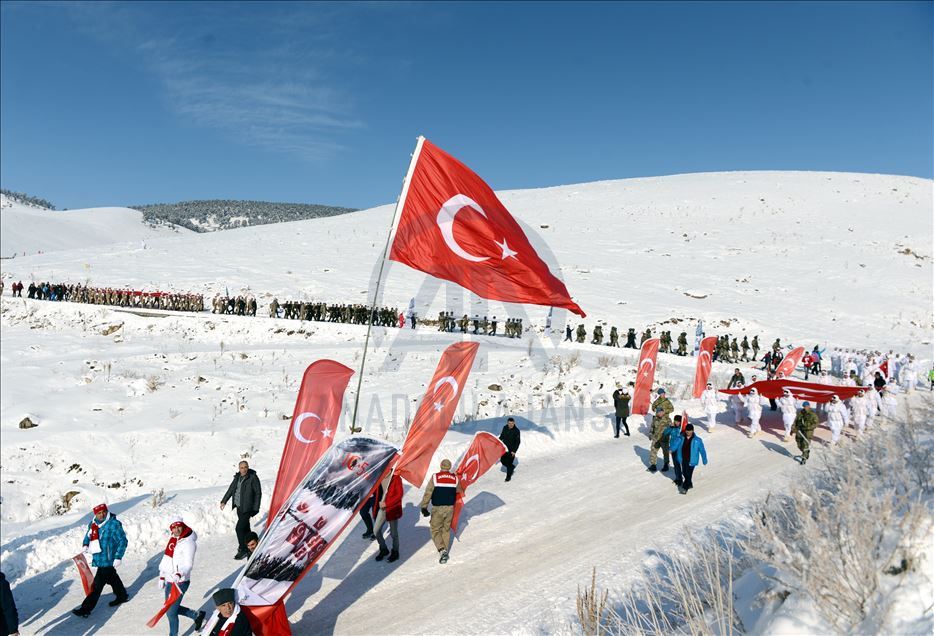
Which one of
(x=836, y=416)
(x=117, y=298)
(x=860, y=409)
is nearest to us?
(x=836, y=416)

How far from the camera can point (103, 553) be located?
733cm

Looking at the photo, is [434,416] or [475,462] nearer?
[434,416]

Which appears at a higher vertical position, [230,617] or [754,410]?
[754,410]

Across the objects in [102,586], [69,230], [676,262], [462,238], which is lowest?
[102,586]

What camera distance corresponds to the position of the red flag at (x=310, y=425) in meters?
7.65

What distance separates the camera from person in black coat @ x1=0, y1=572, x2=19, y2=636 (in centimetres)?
607

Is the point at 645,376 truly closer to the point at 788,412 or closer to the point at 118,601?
the point at 788,412

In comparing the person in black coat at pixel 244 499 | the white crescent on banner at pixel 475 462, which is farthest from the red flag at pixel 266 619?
the white crescent on banner at pixel 475 462

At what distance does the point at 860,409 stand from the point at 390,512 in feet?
44.2

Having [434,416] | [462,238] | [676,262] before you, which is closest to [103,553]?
[434,416]

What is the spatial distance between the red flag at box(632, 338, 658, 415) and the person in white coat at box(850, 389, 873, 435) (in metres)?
5.25

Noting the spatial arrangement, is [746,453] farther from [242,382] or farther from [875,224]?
[875,224]

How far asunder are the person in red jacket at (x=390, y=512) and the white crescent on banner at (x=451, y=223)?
360 centimetres

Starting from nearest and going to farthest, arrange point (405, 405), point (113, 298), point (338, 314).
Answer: point (405, 405)
point (338, 314)
point (113, 298)
